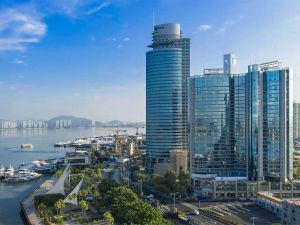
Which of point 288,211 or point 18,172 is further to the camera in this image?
point 18,172

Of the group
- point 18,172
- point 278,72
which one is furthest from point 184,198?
point 18,172

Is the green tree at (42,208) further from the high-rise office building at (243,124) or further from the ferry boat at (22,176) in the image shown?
the ferry boat at (22,176)

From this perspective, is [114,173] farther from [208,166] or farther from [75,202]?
[75,202]

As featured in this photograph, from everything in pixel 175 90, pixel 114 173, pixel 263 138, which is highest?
pixel 175 90

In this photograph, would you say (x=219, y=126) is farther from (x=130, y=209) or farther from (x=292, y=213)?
(x=130, y=209)

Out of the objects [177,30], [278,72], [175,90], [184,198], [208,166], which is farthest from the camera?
[177,30]

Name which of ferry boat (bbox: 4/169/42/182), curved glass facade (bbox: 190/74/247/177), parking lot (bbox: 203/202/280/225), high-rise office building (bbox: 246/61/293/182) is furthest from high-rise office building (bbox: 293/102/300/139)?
ferry boat (bbox: 4/169/42/182)

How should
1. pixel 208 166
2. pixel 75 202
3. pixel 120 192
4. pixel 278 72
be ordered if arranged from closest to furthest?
1. pixel 120 192
2. pixel 75 202
3. pixel 278 72
4. pixel 208 166
